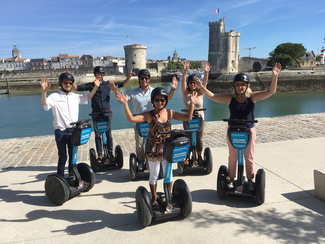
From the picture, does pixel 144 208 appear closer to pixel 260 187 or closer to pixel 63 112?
pixel 260 187

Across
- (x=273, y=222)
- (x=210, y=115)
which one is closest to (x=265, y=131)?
(x=273, y=222)

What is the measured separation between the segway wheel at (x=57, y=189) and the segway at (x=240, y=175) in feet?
7.28

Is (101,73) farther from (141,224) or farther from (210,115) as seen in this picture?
(210,115)

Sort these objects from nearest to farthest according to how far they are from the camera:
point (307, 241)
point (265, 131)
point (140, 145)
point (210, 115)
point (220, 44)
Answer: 1. point (307, 241)
2. point (140, 145)
3. point (265, 131)
4. point (210, 115)
5. point (220, 44)

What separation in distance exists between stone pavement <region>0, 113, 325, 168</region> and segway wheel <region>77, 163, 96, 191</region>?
166 centimetres

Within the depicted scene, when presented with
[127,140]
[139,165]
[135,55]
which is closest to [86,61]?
[135,55]

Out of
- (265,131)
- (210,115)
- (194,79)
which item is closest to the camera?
(194,79)

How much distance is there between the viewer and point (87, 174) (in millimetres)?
4059

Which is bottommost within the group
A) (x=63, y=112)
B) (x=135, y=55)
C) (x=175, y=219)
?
(x=175, y=219)

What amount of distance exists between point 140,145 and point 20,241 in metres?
2.44

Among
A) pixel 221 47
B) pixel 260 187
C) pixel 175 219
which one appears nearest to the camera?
pixel 175 219

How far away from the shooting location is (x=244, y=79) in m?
3.29

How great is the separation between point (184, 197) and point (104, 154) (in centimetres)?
252

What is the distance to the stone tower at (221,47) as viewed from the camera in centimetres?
6050
